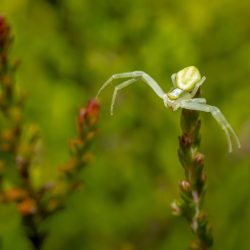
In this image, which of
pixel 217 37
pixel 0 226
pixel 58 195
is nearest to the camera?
pixel 58 195

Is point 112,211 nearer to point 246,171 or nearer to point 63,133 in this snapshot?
point 63,133

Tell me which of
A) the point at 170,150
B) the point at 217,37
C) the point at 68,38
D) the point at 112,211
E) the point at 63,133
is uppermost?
the point at 68,38

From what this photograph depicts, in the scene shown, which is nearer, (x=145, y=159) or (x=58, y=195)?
(x=58, y=195)

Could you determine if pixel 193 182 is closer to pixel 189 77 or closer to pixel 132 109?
pixel 189 77

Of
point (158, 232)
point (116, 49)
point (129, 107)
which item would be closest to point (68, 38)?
Answer: point (116, 49)

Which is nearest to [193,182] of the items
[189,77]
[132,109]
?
[189,77]

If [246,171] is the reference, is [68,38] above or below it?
above

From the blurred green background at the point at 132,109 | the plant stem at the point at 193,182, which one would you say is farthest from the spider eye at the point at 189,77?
the blurred green background at the point at 132,109
